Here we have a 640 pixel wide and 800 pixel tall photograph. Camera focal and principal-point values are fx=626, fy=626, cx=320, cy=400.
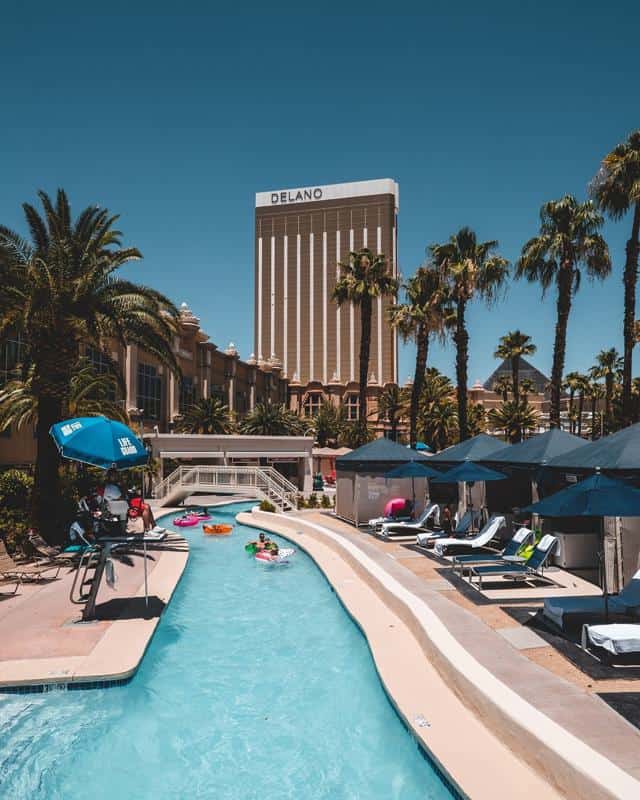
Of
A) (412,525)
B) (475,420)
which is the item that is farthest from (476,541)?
(475,420)

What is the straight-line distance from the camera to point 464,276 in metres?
28.6

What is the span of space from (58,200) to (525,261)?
18.5m

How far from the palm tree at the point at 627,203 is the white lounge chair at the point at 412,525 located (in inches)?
298

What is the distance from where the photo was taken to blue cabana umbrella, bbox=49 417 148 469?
10.8 metres

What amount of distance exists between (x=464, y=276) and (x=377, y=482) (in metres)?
11.7

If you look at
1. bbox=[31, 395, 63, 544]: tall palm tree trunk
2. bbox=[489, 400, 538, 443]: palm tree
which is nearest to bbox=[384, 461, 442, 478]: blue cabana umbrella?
bbox=[31, 395, 63, 544]: tall palm tree trunk

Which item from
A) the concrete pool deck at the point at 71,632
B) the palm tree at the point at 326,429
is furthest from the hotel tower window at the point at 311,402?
the concrete pool deck at the point at 71,632

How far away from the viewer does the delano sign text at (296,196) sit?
115938mm

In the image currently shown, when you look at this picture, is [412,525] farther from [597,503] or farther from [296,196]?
[296,196]

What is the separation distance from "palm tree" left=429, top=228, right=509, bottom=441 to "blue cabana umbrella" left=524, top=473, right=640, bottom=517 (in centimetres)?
1943

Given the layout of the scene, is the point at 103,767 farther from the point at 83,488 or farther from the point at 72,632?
the point at 83,488

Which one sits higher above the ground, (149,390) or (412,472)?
(149,390)

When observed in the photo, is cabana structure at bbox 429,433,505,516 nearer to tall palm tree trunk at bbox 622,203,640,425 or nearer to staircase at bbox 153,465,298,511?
tall palm tree trunk at bbox 622,203,640,425

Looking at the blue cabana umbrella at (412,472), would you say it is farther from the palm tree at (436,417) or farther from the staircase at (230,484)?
the palm tree at (436,417)
